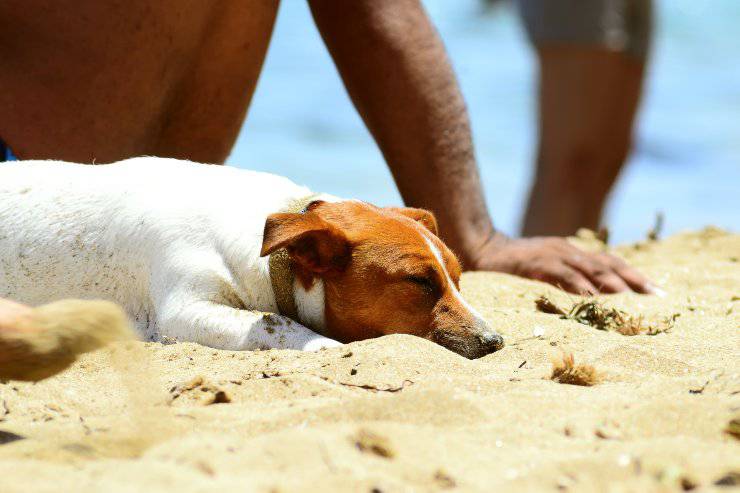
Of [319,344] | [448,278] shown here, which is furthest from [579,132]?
[319,344]

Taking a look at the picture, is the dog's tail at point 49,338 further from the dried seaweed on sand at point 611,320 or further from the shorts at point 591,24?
the shorts at point 591,24

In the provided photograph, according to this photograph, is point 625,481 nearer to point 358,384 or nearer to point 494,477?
point 494,477

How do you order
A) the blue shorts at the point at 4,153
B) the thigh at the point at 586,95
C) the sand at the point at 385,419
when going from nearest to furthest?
the sand at the point at 385,419
the blue shorts at the point at 4,153
the thigh at the point at 586,95

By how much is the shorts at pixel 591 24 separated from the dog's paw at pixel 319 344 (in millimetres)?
5226

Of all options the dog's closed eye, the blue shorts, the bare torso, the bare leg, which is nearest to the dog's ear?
the dog's closed eye

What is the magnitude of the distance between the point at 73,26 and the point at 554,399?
136 inches

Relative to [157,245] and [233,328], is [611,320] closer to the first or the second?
[233,328]

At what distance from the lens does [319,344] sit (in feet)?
12.4

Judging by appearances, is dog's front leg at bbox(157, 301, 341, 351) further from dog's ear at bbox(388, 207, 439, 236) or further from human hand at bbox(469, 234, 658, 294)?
human hand at bbox(469, 234, 658, 294)

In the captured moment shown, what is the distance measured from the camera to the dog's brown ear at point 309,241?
3.75 metres

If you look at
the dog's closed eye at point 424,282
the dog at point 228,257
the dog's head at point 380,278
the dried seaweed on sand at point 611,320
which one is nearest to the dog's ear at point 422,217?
the dog at point 228,257

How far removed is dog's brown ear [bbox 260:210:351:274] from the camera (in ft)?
12.3

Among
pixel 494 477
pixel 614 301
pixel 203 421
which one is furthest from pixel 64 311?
pixel 614 301

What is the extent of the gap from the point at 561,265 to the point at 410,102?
1229 mm
